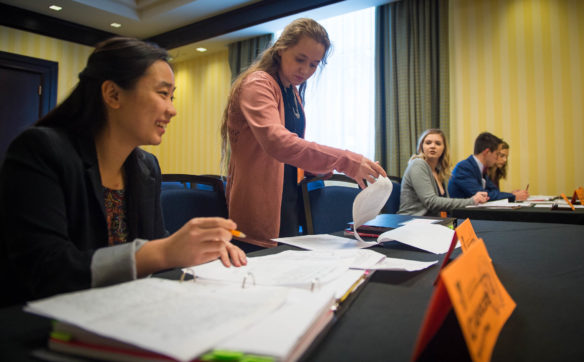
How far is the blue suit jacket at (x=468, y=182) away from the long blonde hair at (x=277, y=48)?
2.03 meters

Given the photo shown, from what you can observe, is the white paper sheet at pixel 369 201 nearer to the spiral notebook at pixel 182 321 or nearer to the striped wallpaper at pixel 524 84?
the spiral notebook at pixel 182 321

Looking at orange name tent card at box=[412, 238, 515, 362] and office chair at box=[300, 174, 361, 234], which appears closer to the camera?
orange name tent card at box=[412, 238, 515, 362]

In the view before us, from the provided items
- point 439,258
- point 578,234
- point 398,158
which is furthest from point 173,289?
point 398,158

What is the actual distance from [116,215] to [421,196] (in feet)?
6.53

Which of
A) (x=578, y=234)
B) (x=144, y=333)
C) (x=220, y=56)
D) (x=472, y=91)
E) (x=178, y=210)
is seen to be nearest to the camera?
(x=144, y=333)

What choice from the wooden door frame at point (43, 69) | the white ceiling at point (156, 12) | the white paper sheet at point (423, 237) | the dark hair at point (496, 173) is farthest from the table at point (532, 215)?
the wooden door frame at point (43, 69)

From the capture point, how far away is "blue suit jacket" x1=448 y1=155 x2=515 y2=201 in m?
2.98

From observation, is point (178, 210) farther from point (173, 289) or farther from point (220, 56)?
point (220, 56)

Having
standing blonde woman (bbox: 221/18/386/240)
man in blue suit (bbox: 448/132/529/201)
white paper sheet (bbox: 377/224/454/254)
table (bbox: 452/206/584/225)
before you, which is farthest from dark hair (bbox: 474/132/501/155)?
white paper sheet (bbox: 377/224/454/254)

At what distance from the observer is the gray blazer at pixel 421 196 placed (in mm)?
2420

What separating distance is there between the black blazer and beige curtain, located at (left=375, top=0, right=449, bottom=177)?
3.40m

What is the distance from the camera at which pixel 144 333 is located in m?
0.36

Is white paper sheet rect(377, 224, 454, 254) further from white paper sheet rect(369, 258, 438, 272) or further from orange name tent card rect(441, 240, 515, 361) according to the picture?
orange name tent card rect(441, 240, 515, 361)

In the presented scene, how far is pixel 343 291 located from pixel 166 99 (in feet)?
2.23
